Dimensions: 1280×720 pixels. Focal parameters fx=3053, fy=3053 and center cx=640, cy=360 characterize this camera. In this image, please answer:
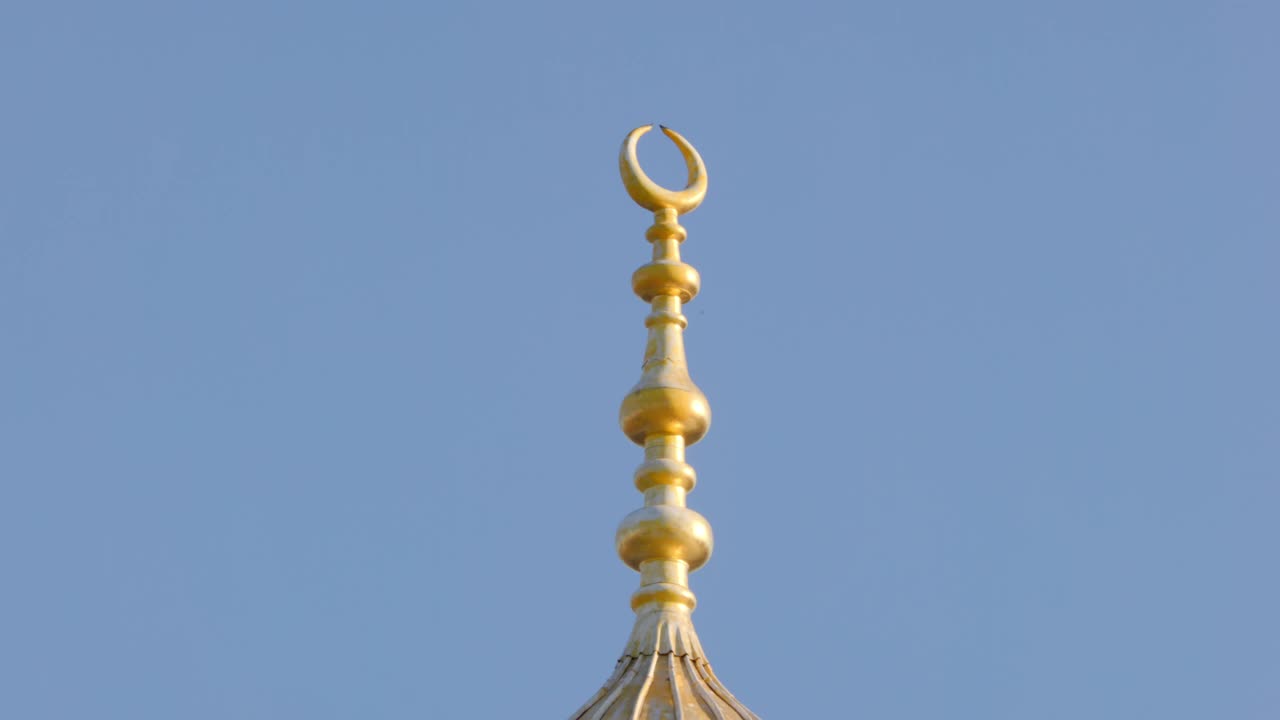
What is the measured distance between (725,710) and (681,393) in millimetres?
2207

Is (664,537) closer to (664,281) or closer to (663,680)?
(663,680)

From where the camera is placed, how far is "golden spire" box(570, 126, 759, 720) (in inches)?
663

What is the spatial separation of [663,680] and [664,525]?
0.97 metres

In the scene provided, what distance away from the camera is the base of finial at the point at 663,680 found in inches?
657

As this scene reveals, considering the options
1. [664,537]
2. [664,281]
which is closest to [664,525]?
[664,537]

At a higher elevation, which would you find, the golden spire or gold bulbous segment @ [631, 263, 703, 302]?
gold bulbous segment @ [631, 263, 703, 302]

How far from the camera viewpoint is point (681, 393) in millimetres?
18109

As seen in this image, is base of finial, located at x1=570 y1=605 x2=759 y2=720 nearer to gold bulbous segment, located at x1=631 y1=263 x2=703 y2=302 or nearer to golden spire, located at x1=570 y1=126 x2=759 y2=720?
golden spire, located at x1=570 y1=126 x2=759 y2=720

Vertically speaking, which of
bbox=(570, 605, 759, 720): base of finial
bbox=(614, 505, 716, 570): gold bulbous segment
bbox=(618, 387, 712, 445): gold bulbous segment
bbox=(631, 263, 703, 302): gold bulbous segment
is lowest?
bbox=(570, 605, 759, 720): base of finial

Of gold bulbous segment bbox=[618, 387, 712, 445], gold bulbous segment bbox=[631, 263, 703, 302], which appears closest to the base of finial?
gold bulbous segment bbox=[618, 387, 712, 445]

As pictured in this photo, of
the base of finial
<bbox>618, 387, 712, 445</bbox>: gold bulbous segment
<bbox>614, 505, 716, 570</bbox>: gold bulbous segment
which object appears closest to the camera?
the base of finial

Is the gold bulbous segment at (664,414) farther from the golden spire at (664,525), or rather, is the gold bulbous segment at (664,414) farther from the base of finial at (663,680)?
the base of finial at (663,680)

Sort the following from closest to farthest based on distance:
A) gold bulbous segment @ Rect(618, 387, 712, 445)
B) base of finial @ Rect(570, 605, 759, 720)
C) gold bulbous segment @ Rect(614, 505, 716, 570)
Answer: base of finial @ Rect(570, 605, 759, 720) → gold bulbous segment @ Rect(614, 505, 716, 570) → gold bulbous segment @ Rect(618, 387, 712, 445)

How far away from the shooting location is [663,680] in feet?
55.5
